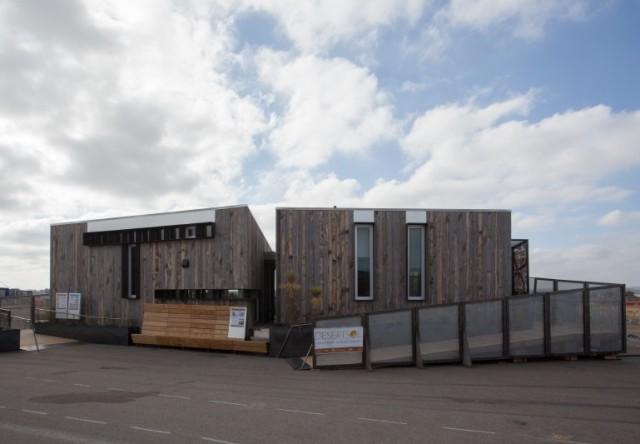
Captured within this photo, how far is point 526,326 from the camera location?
48.5 feet

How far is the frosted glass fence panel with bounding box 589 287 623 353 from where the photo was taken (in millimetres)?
14984

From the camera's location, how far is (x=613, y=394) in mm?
10188

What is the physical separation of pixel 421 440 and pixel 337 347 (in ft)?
23.1

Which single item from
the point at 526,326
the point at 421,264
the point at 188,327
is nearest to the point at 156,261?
the point at 188,327

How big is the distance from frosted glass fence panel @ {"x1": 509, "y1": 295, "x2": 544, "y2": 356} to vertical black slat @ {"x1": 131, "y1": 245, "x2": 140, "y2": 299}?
13.7 meters

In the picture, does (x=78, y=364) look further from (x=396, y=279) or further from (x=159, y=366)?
(x=396, y=279)

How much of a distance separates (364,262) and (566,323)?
6711 mm

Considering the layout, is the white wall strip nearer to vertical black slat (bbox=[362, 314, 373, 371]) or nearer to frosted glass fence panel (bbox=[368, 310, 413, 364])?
vertical black slat (bbox=[362, 314, 373, 371])

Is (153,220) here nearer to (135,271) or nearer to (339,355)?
(135,271)

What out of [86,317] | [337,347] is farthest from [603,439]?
[86,317]

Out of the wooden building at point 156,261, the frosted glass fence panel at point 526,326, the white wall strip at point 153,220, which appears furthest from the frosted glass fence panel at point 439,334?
the white wall strip at point 153,220

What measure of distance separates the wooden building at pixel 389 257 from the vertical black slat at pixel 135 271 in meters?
Result: 6.09

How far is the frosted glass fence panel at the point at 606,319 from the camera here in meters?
15.0

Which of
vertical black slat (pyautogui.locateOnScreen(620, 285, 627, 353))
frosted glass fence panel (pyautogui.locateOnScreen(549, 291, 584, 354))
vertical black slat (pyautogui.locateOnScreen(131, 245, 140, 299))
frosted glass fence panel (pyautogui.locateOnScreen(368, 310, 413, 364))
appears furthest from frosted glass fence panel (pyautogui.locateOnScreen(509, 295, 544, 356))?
vertical black slat (pyautogui.locateOnScreen(131, 245, 140, 299))
